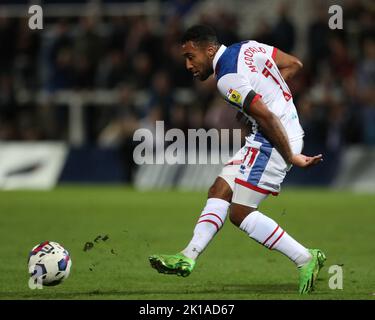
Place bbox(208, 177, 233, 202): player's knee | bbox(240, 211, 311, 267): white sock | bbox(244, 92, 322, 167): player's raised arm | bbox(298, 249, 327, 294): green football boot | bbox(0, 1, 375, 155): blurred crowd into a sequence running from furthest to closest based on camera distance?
bbox(0, 1, 375, 155): blurred crowd → bbox(208, 177, 233, 202): player's knee → bbox(240, 211, 311, 267): white sock → bbox(298, 249, 327, 294): green football boot → bbox(244, 92, 322, 167): player's raised arm

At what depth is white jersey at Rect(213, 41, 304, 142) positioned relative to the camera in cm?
792

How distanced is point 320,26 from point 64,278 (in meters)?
13.2

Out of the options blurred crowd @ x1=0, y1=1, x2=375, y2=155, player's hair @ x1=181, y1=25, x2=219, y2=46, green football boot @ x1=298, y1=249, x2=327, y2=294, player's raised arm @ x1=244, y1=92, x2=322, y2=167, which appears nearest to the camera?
player's raised arm @ x1=244, y1=92, x2=322, y2=167

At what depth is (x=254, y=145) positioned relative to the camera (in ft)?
26.9

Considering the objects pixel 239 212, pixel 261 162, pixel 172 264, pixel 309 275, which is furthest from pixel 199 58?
pixel 309 275

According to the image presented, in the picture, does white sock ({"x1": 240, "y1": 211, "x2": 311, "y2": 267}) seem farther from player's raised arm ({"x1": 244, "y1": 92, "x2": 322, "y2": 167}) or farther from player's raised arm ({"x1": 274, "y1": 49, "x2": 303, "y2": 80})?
player's raised arm ({"x1": 274, "y1": 49, "x2": 303, "y2": 80})

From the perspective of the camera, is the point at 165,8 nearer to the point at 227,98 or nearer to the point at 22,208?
the point at 22,208

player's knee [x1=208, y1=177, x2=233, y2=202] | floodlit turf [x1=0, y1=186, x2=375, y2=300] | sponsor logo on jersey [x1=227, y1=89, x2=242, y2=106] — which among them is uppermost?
sponsor logo on jersey [x1=227, y1=89, x2=242, y2=106]

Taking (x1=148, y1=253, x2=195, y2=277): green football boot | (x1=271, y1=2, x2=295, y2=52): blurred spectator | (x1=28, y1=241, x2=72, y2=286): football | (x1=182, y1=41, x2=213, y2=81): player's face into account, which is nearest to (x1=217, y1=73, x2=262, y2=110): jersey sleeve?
(x1=182, y1=41, x2=213, y2=81): player's face

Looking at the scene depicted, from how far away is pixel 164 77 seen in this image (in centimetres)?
2070

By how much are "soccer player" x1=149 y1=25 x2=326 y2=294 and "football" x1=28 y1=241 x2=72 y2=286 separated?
27.1 inches

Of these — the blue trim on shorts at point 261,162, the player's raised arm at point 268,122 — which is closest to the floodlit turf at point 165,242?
the blue trim on shorts at point 261,162

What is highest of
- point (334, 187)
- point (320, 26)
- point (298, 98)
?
point (320, 26)
